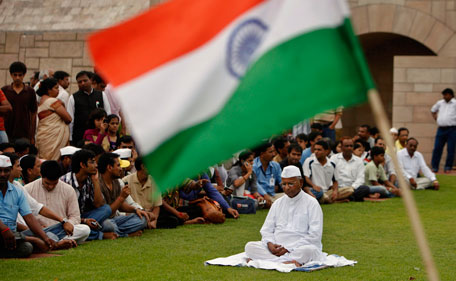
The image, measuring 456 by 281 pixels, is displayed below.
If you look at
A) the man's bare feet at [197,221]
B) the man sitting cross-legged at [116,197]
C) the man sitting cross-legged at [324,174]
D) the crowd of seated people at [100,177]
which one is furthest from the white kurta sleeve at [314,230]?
the man sitting cross-legged at [324,174]

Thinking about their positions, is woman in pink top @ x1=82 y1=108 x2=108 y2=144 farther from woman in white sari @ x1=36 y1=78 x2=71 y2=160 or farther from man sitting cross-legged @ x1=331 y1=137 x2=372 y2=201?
man sitting cross-legged @ x1=331 y1=137 x2=372 y2=201

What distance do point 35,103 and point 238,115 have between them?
28.7ft

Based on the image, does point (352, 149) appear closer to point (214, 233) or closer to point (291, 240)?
point (214, 233)

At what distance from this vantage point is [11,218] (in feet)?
29.1

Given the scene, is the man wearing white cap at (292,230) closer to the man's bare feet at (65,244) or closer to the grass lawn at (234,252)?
the grass lawn at (234,252)

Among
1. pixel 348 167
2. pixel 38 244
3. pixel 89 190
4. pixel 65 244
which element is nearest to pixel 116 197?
pixel 89 190

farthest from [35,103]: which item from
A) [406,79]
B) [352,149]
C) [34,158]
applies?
[406,79]

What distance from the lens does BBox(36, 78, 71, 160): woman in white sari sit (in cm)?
1245

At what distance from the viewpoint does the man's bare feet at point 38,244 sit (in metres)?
8.96

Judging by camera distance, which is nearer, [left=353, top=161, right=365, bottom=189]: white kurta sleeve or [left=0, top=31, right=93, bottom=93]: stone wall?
[left=353, top=161, right=365, bottom=189]: white kurta sleeve

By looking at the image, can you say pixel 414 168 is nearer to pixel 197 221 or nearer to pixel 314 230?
pixel 197 221

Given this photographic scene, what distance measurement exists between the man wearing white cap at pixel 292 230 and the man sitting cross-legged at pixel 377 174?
7735 mm

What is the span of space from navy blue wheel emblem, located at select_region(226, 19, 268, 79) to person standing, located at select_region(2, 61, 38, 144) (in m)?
8.35

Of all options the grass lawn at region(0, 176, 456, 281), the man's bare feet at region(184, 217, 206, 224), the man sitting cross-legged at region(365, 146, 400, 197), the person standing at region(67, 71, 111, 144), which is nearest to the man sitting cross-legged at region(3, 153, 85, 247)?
the grass lawn at region(0, 176, 456, 281)
